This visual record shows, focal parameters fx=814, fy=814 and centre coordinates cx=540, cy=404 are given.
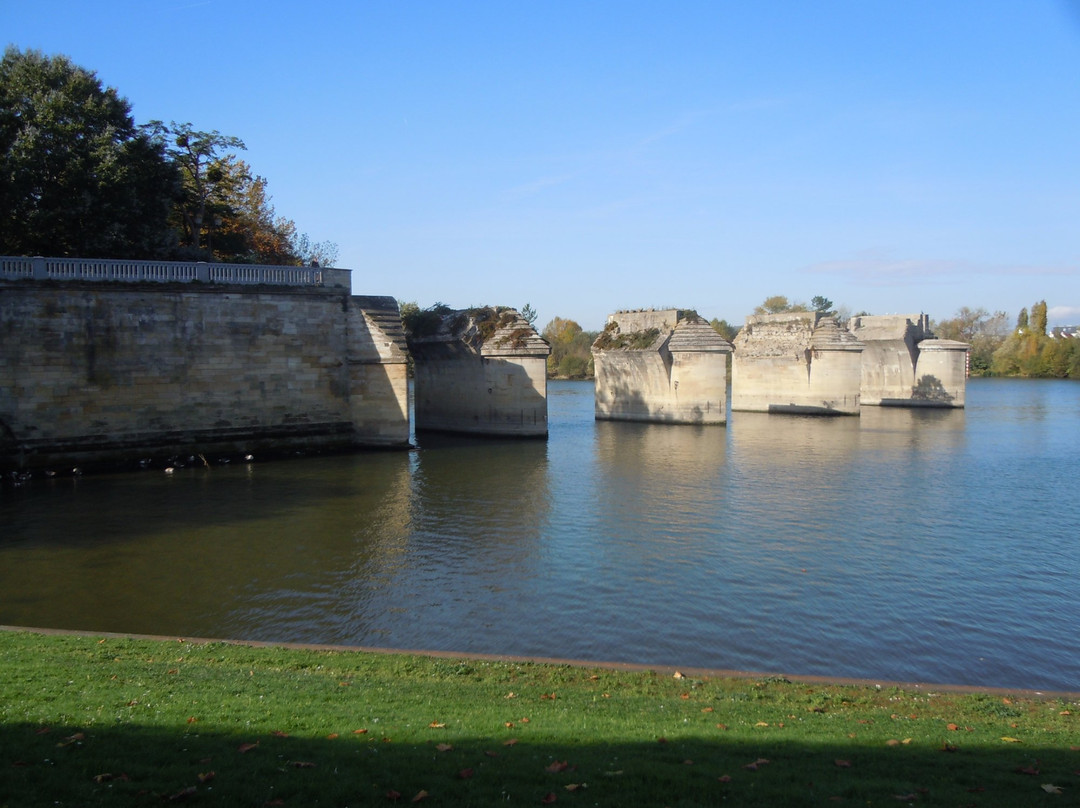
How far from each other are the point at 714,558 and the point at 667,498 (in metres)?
6.17

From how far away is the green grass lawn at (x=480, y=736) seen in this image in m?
4.76

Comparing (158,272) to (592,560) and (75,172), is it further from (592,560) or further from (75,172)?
(592,560)

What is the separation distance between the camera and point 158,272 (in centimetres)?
2462

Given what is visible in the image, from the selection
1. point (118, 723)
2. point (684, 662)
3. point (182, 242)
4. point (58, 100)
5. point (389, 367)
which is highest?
point (58, 100)

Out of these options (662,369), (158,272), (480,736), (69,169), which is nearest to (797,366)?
(662,369)

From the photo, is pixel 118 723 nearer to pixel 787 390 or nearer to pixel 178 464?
pixel 178 464

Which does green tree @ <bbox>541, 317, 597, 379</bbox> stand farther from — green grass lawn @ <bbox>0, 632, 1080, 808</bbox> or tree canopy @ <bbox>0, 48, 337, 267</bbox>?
green grass lawn @ <bbox>0, 632, 1080, 808</bbox>

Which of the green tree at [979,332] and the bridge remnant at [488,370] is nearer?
the bridge remnant at [488,370]

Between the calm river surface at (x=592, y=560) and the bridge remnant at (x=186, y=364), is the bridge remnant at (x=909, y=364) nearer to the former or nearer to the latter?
the calm river surface at (x=592, y=560)

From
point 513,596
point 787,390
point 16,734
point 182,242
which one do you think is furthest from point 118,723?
point 787,390

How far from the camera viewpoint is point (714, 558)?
1462cm

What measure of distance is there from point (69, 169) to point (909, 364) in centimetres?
4866

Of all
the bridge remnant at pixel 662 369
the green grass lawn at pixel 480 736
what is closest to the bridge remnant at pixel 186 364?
the bridge remnant at pixel 662 369

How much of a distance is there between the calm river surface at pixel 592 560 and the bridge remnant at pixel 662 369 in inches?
487
